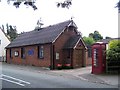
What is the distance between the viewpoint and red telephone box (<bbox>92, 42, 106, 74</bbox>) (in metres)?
23.9

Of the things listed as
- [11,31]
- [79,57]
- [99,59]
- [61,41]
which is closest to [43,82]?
[99,59]

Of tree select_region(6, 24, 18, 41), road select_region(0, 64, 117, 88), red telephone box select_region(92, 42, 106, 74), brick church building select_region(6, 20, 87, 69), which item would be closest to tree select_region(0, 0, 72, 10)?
road select_region(0, 64, 117, 88)

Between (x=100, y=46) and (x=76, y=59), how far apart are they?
28.1 ft

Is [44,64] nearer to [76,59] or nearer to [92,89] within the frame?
[76,59]

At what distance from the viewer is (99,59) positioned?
78.8ft

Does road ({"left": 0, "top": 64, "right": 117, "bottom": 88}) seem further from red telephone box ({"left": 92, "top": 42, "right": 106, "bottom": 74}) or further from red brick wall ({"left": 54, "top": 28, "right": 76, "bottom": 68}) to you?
red brick wall ({"left": 54, "top": 28, "right": 76, "bottom": 68})

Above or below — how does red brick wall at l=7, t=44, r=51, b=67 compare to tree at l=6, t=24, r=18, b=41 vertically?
below

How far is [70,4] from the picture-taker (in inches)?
416

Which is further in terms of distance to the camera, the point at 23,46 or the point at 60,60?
the point at 23,46

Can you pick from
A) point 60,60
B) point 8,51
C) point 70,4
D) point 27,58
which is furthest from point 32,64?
point 70,4

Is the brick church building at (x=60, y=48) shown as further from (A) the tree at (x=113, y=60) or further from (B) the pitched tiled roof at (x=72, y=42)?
(A) the tree at (x=113, y=60)

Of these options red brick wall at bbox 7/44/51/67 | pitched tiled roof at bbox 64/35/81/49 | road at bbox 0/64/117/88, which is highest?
pitched tiled roof at bbox 64/35/81/49

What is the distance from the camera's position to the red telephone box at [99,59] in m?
23.9

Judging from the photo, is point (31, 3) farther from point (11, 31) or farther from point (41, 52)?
point (11, 31)
